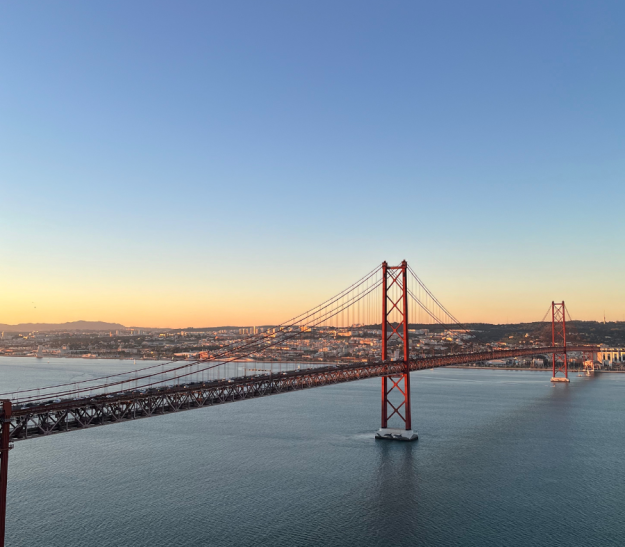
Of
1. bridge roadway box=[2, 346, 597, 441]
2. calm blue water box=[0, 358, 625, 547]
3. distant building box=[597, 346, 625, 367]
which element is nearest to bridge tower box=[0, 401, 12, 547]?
bridge roadway box=[2, 346, 597, 441]

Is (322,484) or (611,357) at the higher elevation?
(611,357)

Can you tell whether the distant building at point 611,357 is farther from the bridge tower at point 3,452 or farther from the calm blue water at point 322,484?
the bridge tower at point 3,452

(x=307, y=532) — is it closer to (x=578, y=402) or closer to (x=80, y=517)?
(x=80, y=517)

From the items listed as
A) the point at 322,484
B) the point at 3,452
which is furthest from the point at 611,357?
the point at 3,452

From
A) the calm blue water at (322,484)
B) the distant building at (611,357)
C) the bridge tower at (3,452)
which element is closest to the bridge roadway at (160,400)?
the bridge tower at (3,452)

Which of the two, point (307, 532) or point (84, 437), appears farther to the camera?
point (84, 437)

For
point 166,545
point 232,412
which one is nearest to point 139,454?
point 166,545

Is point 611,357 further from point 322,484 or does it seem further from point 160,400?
point 160,400
